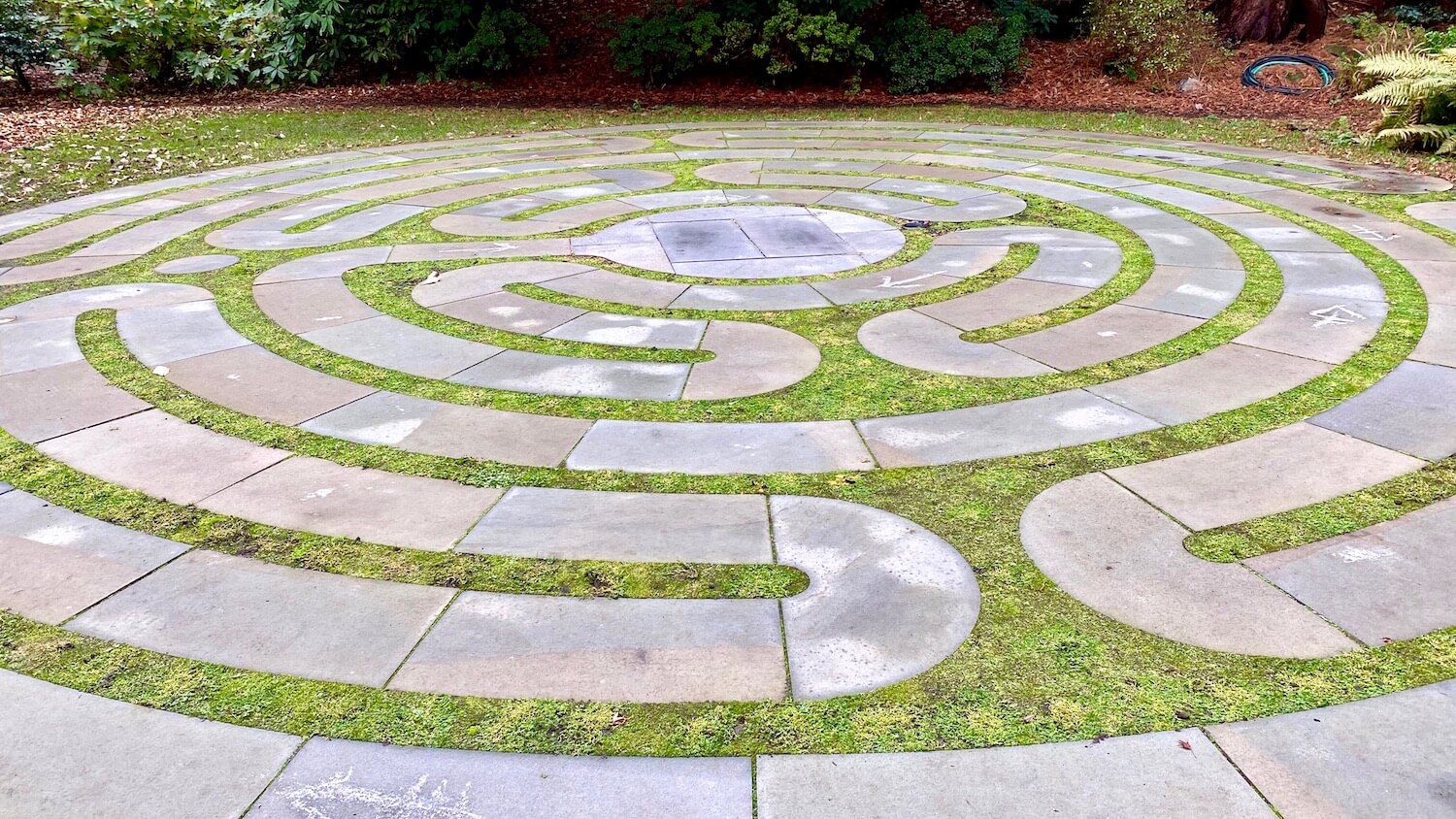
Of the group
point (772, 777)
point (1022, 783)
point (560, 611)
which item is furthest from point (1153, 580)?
point (560, 611)

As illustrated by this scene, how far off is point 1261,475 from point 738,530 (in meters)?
2.01

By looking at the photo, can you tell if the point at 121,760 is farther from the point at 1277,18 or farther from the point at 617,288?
the point at 1277,18

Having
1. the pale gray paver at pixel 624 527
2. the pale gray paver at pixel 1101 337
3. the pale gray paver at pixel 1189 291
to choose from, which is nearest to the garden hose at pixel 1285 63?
the pale gray paver at pixel 1189 291

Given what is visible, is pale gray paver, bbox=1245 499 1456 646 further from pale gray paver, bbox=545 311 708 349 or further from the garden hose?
the garden hose

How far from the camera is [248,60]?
16.5 meters

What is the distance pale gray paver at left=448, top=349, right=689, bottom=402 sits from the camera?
15.5ft

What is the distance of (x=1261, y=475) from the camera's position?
3732 mm

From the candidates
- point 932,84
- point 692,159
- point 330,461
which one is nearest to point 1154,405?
point 330,461

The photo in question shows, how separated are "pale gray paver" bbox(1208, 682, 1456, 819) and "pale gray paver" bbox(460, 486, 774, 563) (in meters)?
1.49

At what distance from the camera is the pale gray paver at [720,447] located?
3.94 m

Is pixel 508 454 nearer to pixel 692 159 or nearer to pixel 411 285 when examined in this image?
pixel 411 285

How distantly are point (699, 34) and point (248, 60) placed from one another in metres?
7.72

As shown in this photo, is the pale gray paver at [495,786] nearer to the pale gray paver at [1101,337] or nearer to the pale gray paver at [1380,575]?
the pale gray paver at [1380,575]

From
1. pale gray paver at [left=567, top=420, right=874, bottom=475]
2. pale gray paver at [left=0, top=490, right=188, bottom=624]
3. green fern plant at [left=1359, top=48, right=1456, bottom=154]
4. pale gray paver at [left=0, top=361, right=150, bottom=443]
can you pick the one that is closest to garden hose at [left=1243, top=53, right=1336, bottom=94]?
green fern plant at [left=1359, top=48, right=1456, bottom=154]
